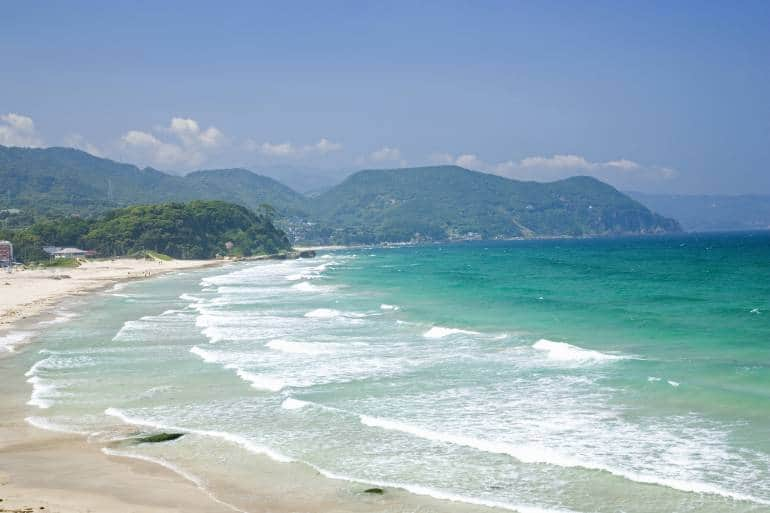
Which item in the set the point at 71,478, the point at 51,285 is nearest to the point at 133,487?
the point at 71,478

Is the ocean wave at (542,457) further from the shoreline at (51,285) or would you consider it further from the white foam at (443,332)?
the shoreline at (51,285)

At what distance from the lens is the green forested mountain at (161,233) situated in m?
129

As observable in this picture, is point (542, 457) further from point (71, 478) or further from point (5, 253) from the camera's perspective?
point (5, 253)

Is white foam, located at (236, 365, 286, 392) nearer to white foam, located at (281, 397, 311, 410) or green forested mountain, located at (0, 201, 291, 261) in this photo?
white foam, located at (281, 397, 311, 410)

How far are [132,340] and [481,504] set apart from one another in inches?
998

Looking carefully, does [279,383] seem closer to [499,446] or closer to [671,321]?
[499,446]

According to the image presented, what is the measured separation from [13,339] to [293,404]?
20491 millimetres

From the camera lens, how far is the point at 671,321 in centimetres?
3694

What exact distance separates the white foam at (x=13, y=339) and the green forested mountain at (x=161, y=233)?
83.2 metres

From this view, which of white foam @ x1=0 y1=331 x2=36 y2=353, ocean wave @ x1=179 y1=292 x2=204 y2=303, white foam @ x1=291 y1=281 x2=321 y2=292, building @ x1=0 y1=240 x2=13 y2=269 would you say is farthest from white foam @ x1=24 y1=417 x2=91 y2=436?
building @ x1=0 y1=240 x2=13 y2=269

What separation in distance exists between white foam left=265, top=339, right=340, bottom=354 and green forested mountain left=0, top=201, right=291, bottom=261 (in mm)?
94117

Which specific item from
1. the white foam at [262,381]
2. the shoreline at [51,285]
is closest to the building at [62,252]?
the shoreline at [51,285]

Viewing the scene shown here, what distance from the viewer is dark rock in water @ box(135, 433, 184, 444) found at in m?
18.6

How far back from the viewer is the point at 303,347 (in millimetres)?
32000
